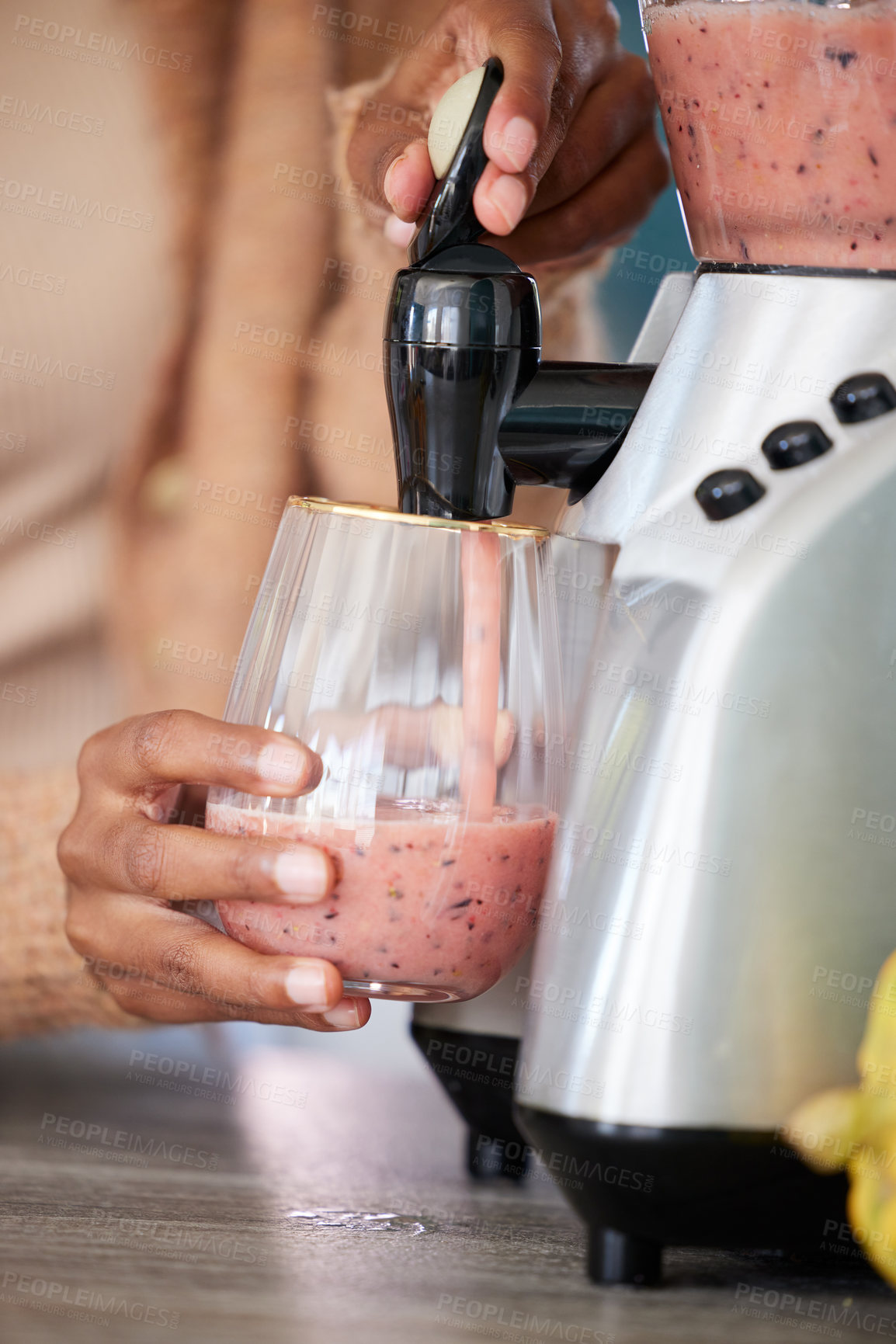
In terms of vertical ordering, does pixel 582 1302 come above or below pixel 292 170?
below

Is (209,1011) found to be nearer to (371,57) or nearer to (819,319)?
(819,319)

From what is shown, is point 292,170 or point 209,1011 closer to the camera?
point 209,1011

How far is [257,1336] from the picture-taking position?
0.36m

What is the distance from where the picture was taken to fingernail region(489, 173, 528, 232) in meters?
0.41

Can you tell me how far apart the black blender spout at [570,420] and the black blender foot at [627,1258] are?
0.82ft

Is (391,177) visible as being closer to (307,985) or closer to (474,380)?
(474,380)

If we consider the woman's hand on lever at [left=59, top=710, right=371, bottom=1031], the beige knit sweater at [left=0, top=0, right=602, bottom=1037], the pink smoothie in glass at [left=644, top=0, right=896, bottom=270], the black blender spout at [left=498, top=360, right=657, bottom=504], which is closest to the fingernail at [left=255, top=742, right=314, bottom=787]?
the woman's hand on lever at [left=59, top=710, right=371, bottom=1031]

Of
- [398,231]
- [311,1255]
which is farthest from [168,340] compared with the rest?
[311,1255]

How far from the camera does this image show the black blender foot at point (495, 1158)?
1.84 ft

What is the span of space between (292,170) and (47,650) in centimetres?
33

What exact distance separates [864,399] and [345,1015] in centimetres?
26

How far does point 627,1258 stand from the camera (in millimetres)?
408

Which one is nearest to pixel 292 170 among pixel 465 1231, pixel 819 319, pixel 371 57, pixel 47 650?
pixel 371 57

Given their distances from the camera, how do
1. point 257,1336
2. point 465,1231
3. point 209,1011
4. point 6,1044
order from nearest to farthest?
point 257,1336, point 465,1231, point 209,1011, point 6,1044
